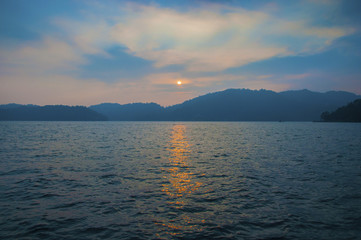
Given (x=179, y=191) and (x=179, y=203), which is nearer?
(x=179, y=203)

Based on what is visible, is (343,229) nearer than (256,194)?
Yes

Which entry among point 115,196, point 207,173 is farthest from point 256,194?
point 115,196

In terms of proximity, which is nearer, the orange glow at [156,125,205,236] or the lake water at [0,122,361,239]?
the lake water at [0,122,361,239]

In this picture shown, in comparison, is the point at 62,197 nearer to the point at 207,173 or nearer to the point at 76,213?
the point at 76,213

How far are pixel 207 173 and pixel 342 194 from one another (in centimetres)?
1196

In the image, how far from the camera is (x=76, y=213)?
1316 cm

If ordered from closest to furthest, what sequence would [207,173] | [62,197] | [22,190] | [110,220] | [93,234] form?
[93,234] → [110,220] → [62,197] → [22,190] → [207,173]

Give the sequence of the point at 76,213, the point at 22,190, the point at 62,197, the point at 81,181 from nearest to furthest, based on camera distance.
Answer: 1. the point at 76,213
2. the point at 62,197
3. the point at 22,190
4. the point at 81,181

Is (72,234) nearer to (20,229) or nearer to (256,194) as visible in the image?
(20,229)

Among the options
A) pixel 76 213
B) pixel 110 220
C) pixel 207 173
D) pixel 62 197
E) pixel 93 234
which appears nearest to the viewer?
pixel 93 234

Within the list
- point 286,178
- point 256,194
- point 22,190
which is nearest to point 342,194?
point 286,178

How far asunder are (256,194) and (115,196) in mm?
10776

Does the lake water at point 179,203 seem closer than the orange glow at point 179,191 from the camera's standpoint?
Yes

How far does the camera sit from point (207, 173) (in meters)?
24.1
